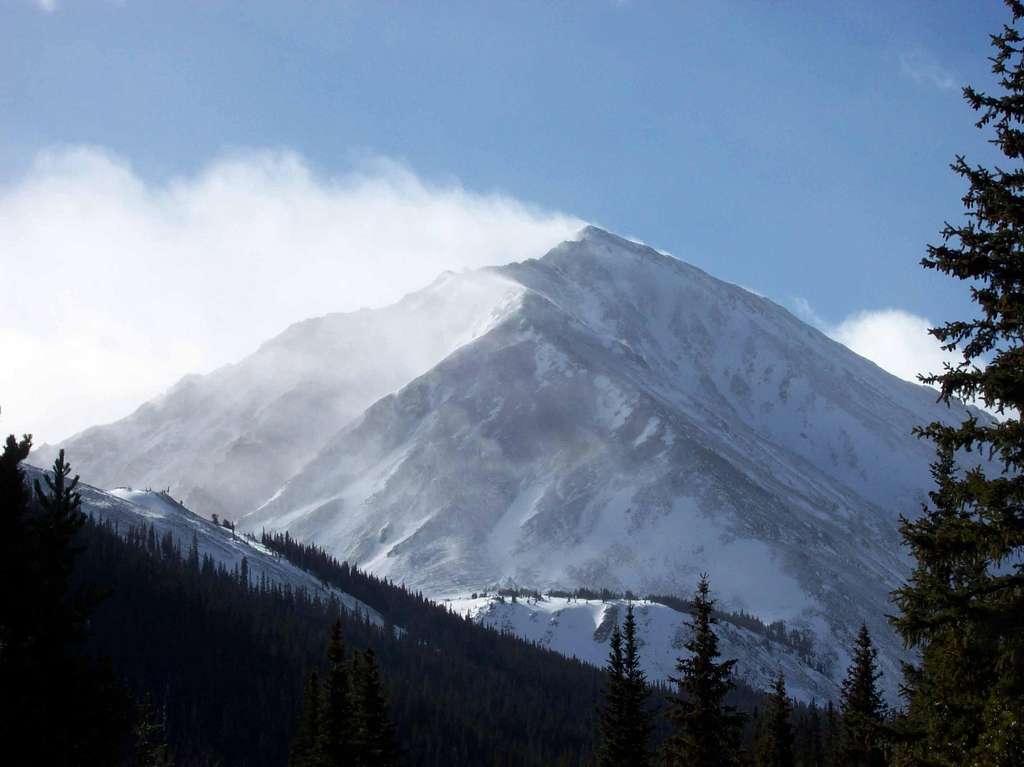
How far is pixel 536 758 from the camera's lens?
185625mm

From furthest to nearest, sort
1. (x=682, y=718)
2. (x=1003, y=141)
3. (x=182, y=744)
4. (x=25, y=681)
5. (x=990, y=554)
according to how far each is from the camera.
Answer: (x=182, y=744) → (x=682, y=718) → (x=25, y=681) → (x=1003, y=141) → (x=990, y=554)

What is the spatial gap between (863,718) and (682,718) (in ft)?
38.0

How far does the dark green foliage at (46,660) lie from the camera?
2338 centimetres

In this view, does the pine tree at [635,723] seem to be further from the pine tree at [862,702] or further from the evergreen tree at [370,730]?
the evergreen tree at [370,730]

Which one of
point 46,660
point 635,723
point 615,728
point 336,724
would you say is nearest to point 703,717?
point 635,723

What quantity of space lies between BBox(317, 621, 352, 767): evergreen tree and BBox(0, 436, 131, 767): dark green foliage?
61.0 feet

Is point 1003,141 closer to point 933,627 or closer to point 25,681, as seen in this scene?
point 933,627

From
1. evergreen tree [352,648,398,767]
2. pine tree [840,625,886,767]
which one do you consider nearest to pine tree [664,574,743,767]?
pine tree [840,625,886,767]

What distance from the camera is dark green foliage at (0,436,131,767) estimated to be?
23.4 meters

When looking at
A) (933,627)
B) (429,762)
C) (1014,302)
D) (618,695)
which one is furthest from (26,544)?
(429,762)

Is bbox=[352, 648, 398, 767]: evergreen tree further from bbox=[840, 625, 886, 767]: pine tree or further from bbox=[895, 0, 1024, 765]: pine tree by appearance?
bbox=[895, 0, 1024, 765]: pine tree

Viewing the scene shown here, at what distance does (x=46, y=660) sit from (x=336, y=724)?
2076 cm

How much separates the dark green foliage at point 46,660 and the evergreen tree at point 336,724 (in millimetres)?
18590

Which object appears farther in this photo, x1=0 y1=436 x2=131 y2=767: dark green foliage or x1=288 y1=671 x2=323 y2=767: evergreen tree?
x1=288 y1=671 x2=323 y2=767: evergreen tree
